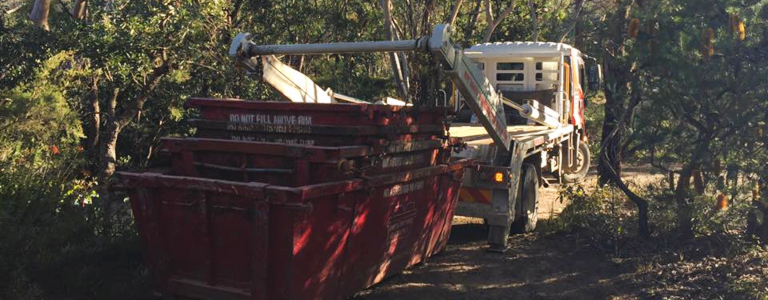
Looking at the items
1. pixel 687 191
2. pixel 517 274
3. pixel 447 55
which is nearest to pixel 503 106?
pixel 687 191

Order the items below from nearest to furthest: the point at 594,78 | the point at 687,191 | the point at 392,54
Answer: the point at 687,191 → the point at 594,78 → the point at 392,54

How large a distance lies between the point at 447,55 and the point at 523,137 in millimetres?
2886

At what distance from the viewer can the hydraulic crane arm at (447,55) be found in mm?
6266

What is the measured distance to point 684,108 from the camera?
25.7 ft

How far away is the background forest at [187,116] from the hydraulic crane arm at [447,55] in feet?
3.06

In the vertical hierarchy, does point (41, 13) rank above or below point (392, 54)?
above

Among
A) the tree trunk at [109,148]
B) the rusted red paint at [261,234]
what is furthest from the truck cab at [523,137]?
the tree trunk at [109,148]

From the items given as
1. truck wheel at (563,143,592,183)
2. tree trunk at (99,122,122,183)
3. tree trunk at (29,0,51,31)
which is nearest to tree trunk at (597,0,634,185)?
truck wheel at (563,143,592,183)

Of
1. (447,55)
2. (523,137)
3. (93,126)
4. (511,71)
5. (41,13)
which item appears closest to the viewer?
(447,55)

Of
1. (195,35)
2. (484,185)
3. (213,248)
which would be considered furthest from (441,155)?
(195,35)

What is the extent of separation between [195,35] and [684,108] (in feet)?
22.8

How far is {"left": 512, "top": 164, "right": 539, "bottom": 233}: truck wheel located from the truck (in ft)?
0.04

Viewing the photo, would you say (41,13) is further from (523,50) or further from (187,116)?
(523,50)

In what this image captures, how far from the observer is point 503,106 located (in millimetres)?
9594
